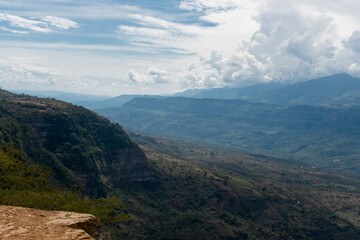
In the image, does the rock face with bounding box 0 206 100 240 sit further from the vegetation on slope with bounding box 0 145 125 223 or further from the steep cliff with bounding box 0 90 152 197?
the steep cliff with bounding box 0 90 152 197

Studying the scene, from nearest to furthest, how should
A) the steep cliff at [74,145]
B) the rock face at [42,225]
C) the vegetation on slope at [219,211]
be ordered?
the rock face at [42,225] < the steep cliff at [74,145] < the vegetation on slope at [219,211]

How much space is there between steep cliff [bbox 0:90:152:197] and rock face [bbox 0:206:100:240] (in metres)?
68.9

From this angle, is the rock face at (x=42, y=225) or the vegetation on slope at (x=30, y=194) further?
the vegetation on slope at (x=30, y=194)

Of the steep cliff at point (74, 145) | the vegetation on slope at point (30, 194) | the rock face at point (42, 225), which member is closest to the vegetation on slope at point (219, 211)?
the steep cliff at point (74, 145)

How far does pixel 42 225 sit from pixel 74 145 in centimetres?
10009

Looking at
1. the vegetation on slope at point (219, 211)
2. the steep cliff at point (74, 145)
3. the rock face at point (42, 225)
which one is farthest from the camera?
the vegetation on slope at point (219, 211)

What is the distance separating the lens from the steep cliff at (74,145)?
101812mm

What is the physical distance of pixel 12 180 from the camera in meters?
49.9

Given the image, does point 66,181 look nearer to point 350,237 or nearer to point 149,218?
point 149,218

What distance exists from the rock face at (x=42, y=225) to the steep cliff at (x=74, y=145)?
68.9 metres

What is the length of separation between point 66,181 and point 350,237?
132m

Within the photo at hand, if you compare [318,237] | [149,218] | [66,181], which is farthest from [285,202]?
[66,181]

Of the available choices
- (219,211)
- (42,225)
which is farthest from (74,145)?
(42,225)

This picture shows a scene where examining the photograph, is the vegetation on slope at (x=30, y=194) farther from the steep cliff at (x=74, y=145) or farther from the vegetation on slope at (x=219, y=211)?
the vegetation on slope at (x=219, y=211)
